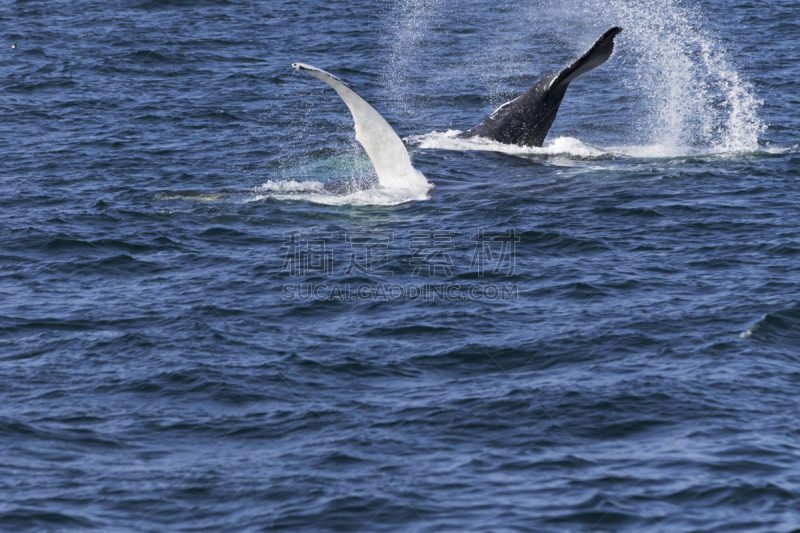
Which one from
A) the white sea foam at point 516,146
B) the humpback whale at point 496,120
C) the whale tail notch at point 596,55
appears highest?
the whale tail notch at point 596,55

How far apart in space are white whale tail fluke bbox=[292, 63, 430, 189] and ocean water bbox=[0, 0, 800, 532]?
Answer: 0.22m

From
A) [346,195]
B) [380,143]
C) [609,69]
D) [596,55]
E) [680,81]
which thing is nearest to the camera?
[380,143]

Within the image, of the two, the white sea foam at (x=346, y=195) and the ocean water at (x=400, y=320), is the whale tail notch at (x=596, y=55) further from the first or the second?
the white sea foam at (x=346, y=195)

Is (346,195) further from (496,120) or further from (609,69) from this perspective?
(609,69)

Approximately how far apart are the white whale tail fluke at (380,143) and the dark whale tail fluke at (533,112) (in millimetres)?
2388

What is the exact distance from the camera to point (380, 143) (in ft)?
46.5

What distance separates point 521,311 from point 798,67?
18099 mm

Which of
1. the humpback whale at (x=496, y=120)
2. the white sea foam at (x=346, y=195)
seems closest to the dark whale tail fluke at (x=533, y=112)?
the humpback whale at (x=496, y=120)

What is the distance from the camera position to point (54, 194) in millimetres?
16656

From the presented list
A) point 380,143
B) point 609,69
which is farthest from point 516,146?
point 609,69

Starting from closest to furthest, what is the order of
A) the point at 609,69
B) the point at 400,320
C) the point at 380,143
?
the point at 400,320
the point at 380,143
the point at 609,69

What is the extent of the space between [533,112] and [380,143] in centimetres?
362

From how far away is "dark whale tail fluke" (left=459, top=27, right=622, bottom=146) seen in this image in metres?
15.3

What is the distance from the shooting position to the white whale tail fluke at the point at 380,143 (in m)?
13.1
